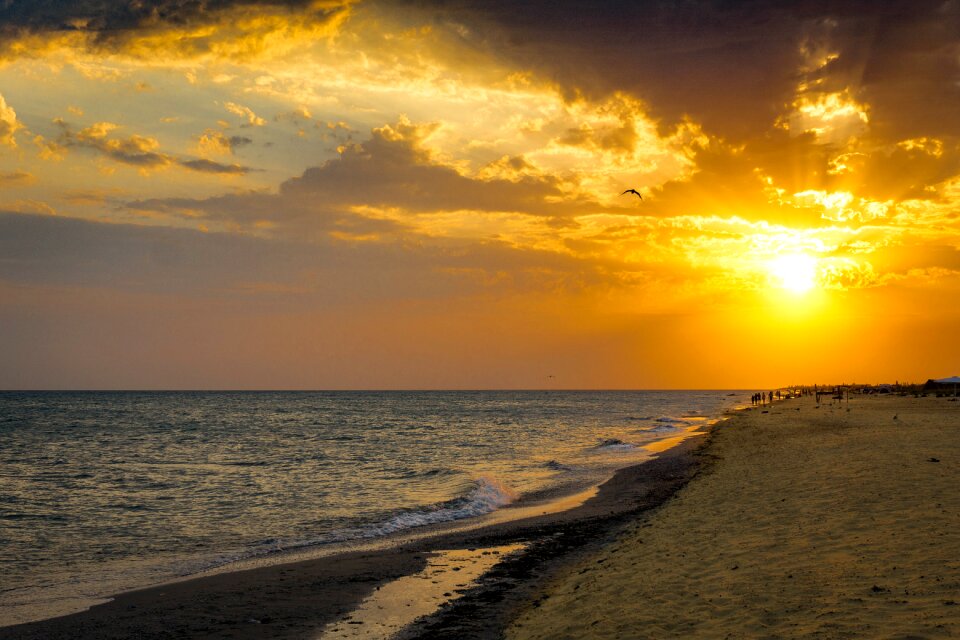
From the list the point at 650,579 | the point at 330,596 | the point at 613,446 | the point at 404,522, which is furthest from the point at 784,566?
the point at 613,446

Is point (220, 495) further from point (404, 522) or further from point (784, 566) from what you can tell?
point (784, 566)

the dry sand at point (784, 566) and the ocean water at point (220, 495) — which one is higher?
the dry sand at point (784, 566)

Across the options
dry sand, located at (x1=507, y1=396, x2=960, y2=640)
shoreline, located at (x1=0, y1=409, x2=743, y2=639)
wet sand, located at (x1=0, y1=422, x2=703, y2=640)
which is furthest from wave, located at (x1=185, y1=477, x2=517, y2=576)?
dry sand, located at (x1=507, y1=396, x2=960, y2=640)

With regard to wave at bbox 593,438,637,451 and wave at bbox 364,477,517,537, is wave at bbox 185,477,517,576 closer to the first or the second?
wave at bbox 364,477,517,537

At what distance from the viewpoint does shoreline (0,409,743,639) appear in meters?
12.3

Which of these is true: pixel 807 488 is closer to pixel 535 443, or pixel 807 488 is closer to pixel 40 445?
pixel 535 443

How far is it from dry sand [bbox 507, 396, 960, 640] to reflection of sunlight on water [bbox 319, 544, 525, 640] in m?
2.10

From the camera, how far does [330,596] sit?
46.2 ft

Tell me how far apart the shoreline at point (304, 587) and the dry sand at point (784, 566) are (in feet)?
5.97

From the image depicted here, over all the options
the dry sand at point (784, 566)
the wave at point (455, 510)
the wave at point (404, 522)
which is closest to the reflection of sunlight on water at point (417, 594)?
the dry sand at point (784, 566)

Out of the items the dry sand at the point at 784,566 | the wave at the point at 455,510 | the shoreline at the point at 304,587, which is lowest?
the wave at the point at 455,510

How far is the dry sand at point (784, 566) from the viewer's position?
→ 357 inches

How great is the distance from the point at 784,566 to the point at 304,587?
1002 centimetres

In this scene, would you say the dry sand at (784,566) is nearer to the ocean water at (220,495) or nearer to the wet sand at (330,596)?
the wet sand at (330,596)
